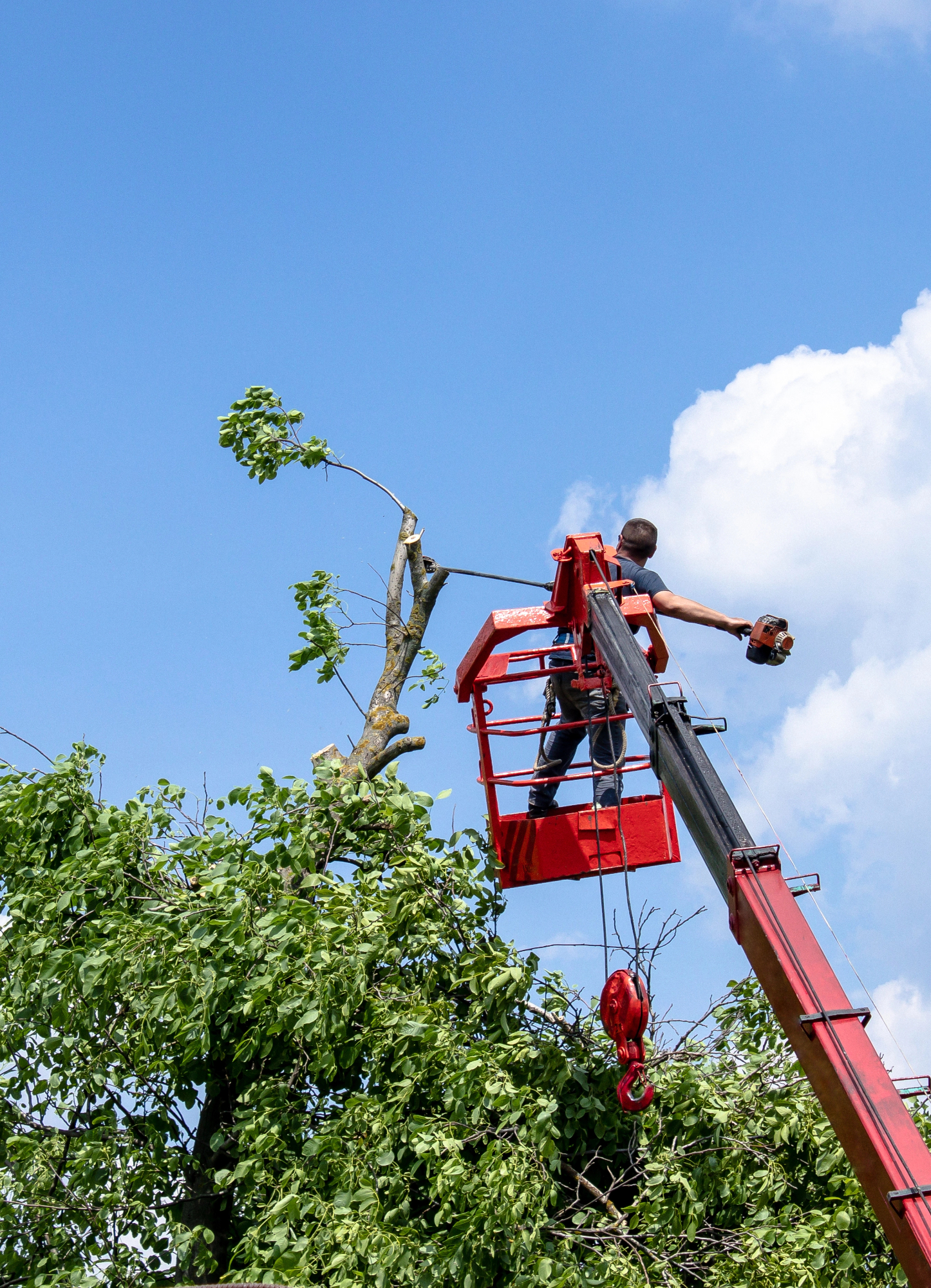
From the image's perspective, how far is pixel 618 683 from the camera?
539 centimetres

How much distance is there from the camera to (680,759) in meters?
4.82

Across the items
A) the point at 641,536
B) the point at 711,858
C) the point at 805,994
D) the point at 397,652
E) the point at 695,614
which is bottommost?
the point at 805,994

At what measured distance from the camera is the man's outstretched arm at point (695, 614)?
18.4 feet

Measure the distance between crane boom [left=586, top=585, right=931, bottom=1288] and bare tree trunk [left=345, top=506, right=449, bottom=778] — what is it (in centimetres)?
368

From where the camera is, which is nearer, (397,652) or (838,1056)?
(838,1056)

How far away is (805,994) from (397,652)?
5.42 metres

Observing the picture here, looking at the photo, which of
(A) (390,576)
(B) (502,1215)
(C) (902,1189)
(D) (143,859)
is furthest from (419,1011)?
(A) (390,576)

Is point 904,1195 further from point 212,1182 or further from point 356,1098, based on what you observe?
point 212,1182

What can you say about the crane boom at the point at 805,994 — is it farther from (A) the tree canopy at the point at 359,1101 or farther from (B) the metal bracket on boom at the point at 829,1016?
(A) the tree canopy at the point at 359,1101

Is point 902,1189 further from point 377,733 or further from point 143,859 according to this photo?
point 377,733

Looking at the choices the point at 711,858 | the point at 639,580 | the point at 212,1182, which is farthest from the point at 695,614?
the point at 212,1182

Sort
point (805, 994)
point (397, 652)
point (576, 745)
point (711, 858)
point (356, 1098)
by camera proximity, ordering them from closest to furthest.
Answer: point (805, 994) → point (711, 858) → point (356, 1098) → point (576, 745) → point (397, 652)

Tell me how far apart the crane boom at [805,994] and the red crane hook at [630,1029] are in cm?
51

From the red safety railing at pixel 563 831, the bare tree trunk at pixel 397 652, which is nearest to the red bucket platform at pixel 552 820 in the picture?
the red safety railing at pixel 563 831
